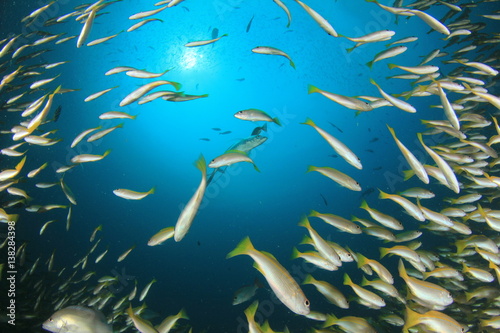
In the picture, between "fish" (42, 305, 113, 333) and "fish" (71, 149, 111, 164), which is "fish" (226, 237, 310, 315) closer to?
"fish" (42, 305, 113, 333)

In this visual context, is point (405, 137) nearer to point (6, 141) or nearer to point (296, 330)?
point (296, 330)

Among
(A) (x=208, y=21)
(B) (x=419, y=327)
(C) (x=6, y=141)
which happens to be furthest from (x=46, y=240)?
(B) (x=419, y=327)

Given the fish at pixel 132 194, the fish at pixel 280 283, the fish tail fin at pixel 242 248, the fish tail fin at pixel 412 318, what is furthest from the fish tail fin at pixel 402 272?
the fish at pixel 132 194

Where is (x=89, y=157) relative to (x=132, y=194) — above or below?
above

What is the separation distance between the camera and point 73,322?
3.03 m

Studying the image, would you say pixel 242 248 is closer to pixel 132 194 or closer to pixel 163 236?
pixel 163 236

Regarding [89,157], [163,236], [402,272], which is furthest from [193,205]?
[402,272]

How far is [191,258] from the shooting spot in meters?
35.6

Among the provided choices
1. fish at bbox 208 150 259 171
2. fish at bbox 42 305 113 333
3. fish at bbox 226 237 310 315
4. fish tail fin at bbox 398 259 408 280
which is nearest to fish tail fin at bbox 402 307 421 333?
fish tail fin at bbox 398 259 408 280

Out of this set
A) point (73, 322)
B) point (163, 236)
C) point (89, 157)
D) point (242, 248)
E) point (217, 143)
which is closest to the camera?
point (242, 248)

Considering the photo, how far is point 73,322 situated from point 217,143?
31.6 m

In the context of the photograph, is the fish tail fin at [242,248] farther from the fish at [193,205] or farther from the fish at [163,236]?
the fish at [163,236]

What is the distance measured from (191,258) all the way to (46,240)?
707 inches

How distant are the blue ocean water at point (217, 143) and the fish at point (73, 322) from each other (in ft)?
12.1
